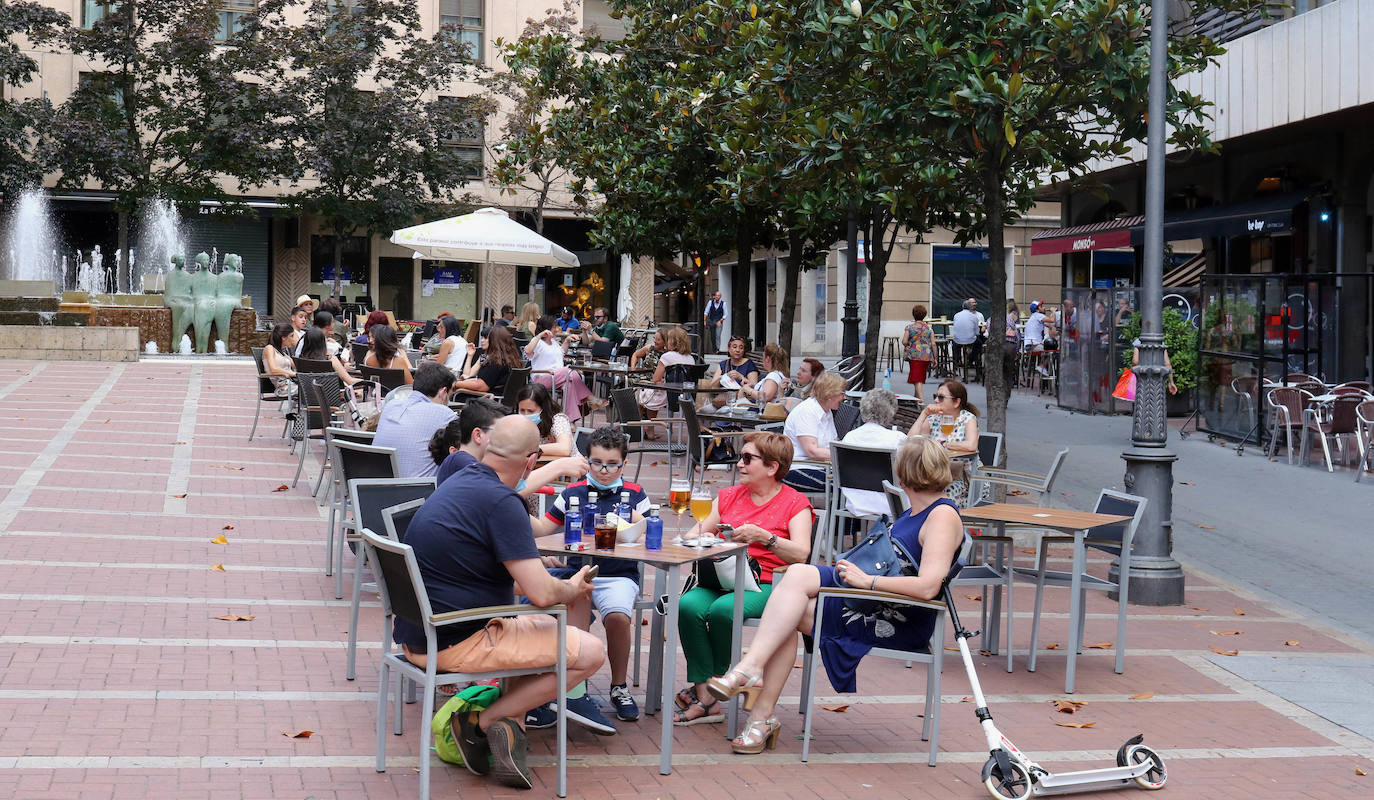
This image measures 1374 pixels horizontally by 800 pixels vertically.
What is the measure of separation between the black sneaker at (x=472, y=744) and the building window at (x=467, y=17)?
4205cm

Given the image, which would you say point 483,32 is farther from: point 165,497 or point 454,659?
point 454,659

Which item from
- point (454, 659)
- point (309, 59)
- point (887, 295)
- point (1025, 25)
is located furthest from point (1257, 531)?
point (309, 59)

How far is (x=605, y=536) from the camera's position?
5637mm

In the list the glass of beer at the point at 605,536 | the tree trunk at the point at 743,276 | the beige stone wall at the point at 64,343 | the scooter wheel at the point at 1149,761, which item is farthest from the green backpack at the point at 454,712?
the beige stone wall at the point at 64,343

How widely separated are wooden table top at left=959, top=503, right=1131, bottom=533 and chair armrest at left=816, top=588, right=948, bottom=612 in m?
1.33

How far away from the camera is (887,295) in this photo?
39750 mm

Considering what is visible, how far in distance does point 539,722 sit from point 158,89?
124ft

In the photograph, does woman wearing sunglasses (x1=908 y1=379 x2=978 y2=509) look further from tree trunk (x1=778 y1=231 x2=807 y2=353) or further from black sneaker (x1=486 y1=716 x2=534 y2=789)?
tree trunk (x1=778 y1=231 x2=807 y2=353)

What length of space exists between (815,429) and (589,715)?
A: 4.54 m

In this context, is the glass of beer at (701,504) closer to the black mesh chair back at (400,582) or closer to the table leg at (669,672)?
the table leg at (669,672)

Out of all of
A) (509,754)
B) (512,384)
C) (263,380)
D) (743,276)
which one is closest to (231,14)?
(743,276)

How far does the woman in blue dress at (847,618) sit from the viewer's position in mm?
5578

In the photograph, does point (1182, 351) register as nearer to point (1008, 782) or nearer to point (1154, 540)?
point (1154, 540)

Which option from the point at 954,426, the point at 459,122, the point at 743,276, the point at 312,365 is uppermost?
the point at 459,122
